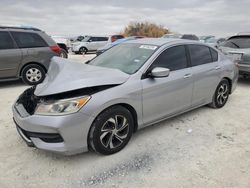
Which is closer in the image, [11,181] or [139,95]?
[11,181]

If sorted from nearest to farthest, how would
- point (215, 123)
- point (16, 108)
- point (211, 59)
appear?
point (16, 108), point (215, 123), point (211, 59)

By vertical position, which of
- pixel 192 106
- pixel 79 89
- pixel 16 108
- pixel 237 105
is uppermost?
pixel 79 89

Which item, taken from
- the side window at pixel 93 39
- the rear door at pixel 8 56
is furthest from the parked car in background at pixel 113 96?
the side window at pixel 93 39

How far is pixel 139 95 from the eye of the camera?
3172 mm

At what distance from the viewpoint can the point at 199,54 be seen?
4.29 metres

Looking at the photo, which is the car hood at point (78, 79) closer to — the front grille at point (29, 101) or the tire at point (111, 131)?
the front grille at point (29, 101)

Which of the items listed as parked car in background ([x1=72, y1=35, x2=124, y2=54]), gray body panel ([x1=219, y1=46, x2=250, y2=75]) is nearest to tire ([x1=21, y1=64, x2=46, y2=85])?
gray body panel ([x1=219, y1=46, x2=250, y2=75])

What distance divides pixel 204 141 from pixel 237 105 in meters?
2.18

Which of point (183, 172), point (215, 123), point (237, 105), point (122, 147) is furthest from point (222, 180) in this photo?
point (237, 105)

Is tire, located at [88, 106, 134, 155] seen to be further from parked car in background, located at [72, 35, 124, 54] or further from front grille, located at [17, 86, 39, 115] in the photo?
parked car in background, located at [72, 35, 124, 54]

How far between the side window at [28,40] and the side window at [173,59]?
4647 millimetres

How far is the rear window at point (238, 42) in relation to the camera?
6.98 metres

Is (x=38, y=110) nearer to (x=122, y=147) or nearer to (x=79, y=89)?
(x=79, y=89)

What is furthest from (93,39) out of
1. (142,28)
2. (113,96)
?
(142,28)
